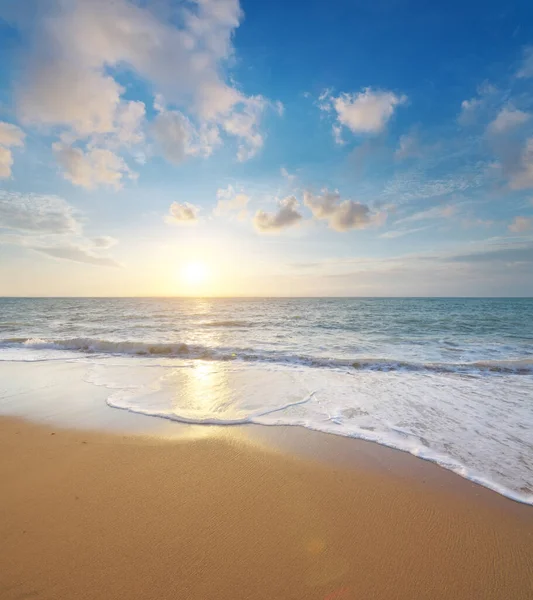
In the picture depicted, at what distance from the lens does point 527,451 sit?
4480mm

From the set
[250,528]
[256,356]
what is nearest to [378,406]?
[250,528]

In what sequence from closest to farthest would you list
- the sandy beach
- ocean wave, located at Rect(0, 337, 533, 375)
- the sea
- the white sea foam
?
1. the sandy beach
2. the white sea foam
3. the sea
4. ocean wave, located at Rect(0, 337, 533, 375)

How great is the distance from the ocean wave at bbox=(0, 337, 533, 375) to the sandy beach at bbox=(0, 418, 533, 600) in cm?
724

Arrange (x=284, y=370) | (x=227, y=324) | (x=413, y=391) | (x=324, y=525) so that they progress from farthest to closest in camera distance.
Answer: (x=227, y=324) < (x=284, y=370) < (x=413, y=391) < (x=324, y=525)

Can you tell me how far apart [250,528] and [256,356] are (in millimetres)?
9934

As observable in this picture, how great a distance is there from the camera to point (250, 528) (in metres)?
2.77

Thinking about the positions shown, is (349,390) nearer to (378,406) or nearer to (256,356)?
(378,406)

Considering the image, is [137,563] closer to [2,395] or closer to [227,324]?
[2,395]

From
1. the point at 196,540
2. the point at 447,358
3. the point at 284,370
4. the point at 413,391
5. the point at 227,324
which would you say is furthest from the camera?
the point at 227,324

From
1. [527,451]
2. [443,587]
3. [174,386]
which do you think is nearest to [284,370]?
[174,386]

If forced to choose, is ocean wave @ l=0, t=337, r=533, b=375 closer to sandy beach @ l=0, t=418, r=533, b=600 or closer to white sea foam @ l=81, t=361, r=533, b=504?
white sea foam @ l=81, t=361, r=533, b=504

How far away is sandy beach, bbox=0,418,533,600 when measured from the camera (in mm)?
2238

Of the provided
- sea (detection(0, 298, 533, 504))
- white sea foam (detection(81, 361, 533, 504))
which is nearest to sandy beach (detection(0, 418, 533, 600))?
white sea foam (detection(81, 361, 533, 504))

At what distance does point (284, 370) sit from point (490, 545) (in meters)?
7.65
